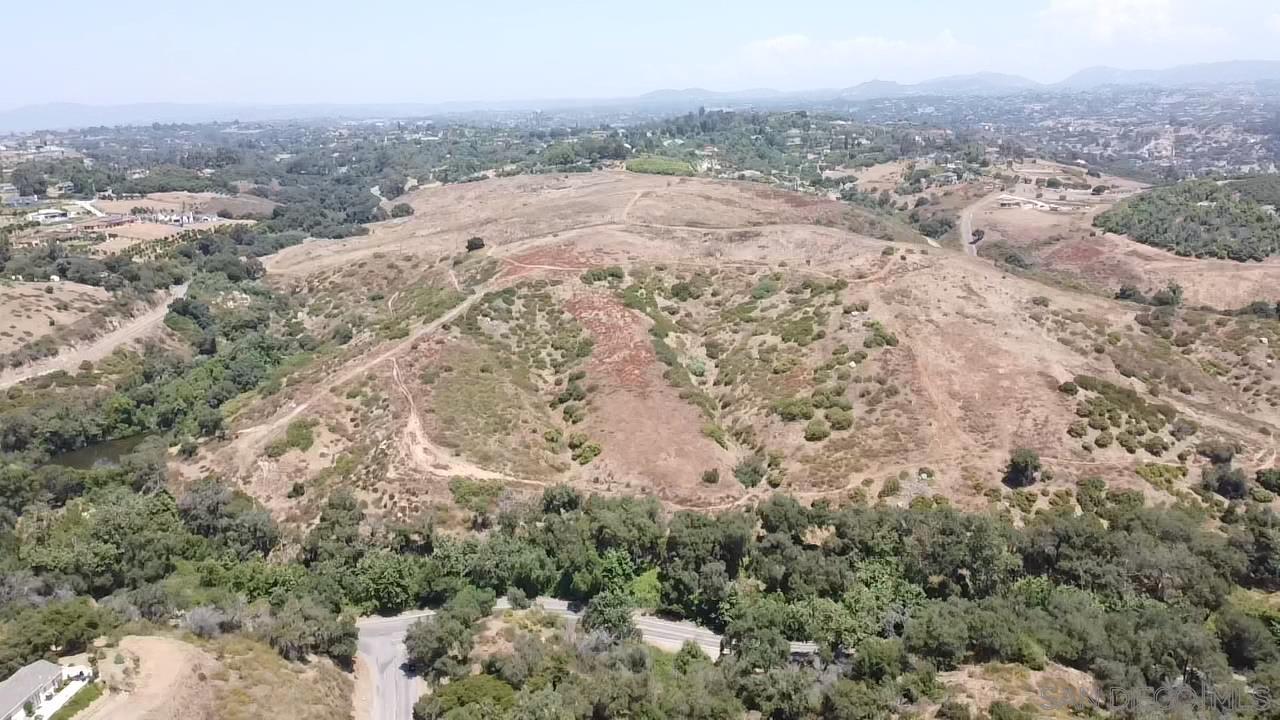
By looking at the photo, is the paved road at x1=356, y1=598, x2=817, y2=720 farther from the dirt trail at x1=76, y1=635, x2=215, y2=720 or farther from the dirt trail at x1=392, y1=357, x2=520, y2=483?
the dirt trail at x1=392, y1=357, x2=520, y2=483

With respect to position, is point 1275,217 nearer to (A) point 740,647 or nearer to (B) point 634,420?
(B) point 634,420

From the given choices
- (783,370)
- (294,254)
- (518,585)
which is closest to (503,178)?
(294,254)

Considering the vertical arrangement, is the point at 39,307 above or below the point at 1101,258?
above

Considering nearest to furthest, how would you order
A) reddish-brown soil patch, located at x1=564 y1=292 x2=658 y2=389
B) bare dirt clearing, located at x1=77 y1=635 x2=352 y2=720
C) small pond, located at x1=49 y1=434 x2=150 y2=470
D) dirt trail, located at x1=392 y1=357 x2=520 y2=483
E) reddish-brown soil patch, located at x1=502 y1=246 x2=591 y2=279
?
bare dirt clearing, located at x1=77 y1=635 x2=352 y2=720, dirt trail, located at x1=392 y1=357 x2=520 y2=483, small pond, located at x1=49 y1=434 x2=150 y2=470, reddish-brown soil patch, located at x1=564 y1=292 x2=658 y2=389, reddish-brown soil patch, located at x1=502 y1=246 x2=591 y2=279

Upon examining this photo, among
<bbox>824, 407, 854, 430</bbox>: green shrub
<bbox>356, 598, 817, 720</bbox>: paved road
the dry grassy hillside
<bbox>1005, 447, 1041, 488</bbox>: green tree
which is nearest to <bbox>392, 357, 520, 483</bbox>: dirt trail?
the dry grassy hillside

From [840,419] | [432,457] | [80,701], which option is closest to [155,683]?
[80,701]

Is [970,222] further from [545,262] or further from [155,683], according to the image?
[155,683]
